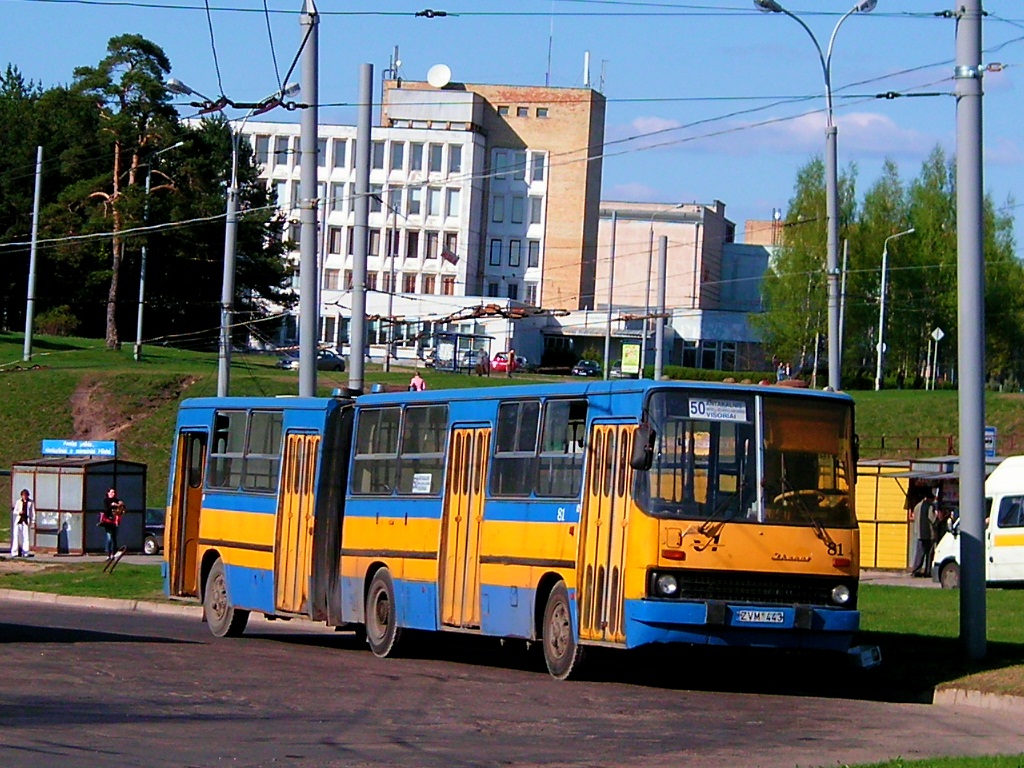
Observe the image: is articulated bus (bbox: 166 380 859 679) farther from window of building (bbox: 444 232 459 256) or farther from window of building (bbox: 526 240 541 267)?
window of building (bbox: 526 240 541 267)

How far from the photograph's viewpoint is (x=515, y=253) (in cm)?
12900

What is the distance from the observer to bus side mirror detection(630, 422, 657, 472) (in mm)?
15023

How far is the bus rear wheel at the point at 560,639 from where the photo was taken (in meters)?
16.3

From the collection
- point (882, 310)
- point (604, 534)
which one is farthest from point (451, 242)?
point (604, 534)

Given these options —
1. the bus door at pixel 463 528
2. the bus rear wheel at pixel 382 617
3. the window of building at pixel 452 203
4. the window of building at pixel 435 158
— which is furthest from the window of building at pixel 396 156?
the bus door at pixel 463 528

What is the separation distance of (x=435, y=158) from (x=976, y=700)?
365 ft

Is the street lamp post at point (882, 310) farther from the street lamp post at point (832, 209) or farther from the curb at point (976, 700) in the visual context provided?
the curb at point (976, 700)

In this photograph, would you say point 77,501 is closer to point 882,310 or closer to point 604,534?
point 604,534

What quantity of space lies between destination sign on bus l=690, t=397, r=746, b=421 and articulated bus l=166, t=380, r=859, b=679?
0.04ft

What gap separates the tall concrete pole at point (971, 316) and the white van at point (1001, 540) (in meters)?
14.6

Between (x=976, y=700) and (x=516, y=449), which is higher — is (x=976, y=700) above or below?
below

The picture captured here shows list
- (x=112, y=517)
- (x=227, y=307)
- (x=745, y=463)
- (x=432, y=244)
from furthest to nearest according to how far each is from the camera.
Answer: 1. (x=432, y=244)
2. (x=112, y=517)
3. (x=227, y=307)
4. (x=745, y=463)

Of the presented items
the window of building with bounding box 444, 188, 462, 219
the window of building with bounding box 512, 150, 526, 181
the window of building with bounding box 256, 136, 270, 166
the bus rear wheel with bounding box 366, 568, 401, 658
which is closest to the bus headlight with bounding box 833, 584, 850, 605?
the bus rear wheel with bounding box 366, 568, 401, 658

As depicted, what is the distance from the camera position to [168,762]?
9.98 meters
